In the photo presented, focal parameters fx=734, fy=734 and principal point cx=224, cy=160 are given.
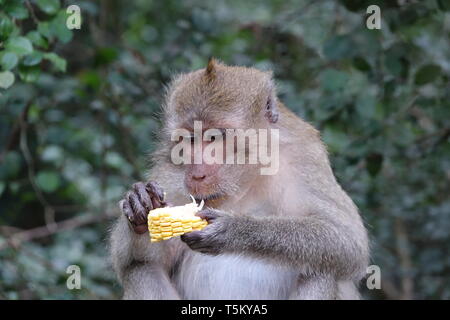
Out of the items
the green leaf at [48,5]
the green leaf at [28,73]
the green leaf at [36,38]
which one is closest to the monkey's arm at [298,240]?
the green leaf at [28,73]

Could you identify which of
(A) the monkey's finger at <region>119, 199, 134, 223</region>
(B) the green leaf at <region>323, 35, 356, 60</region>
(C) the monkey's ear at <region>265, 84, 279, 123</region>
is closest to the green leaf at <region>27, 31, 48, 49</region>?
(A) the monkey's finger at <region>119, 199, 134, 223</region>

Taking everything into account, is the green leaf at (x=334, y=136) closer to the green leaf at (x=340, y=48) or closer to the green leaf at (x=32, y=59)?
the green leaf at (x=340, y=48)

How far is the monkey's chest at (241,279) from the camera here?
4.70 meters

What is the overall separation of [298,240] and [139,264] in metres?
1.15

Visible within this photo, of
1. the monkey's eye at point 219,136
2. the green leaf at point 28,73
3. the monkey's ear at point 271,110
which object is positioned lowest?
the monkey's eye at point 219,136

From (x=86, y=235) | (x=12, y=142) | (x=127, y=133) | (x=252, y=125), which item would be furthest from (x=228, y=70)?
(x=86, y=235)

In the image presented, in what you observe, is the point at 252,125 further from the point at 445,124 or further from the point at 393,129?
the point at 445,124

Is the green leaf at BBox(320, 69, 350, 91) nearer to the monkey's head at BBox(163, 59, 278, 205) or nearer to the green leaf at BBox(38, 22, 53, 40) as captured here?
the monkey's head at BBox(163, 59, 278, 205)

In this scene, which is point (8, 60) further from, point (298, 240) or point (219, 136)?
point (298, 240)

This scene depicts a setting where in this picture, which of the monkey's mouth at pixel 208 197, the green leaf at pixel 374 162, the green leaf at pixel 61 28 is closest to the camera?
the monkey's mouth at pixel 208 197

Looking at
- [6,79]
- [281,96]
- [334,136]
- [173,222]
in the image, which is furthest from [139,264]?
[281,96]

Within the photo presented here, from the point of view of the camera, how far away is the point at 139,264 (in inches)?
193

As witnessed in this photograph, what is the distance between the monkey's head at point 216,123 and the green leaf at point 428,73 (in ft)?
5.03

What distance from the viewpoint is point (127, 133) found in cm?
704
